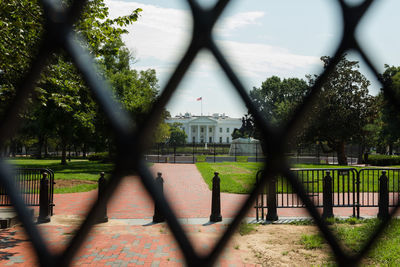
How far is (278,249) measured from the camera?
451cm

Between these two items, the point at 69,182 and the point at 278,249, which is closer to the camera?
the point at 278,249

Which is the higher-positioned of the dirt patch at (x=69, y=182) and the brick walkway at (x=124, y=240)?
the brick walkway at (x=124, y=240)

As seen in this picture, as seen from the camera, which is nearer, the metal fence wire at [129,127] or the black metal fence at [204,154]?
the metal fence wire at [129,127]

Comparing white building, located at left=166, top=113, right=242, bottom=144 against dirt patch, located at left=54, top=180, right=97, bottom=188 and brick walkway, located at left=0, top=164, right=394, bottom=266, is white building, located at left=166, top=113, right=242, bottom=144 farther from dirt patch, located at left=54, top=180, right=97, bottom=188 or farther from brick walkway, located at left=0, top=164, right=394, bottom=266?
dirt patch, located at left=54, top=180, right=97, bottom=188

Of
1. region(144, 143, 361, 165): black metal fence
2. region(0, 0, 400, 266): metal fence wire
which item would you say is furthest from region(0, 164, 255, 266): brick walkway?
region(144, 143, 361, 165): black metal fence

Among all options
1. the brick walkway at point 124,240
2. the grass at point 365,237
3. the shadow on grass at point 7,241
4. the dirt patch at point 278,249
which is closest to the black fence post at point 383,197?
the grass at point 365,237

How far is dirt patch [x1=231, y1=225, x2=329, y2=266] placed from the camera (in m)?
4.01

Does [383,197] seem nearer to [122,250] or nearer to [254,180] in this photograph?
[122,250]

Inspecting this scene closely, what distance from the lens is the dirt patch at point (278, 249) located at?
401cm

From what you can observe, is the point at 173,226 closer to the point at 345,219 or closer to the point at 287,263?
the point at 287,263

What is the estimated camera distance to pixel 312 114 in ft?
3.11

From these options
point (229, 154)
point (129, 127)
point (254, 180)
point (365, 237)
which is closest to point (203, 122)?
point (365, 237)

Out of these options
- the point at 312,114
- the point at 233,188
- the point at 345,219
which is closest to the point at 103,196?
the point at 312,114

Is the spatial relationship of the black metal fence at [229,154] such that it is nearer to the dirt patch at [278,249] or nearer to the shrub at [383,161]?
the shrub at [383,161]
